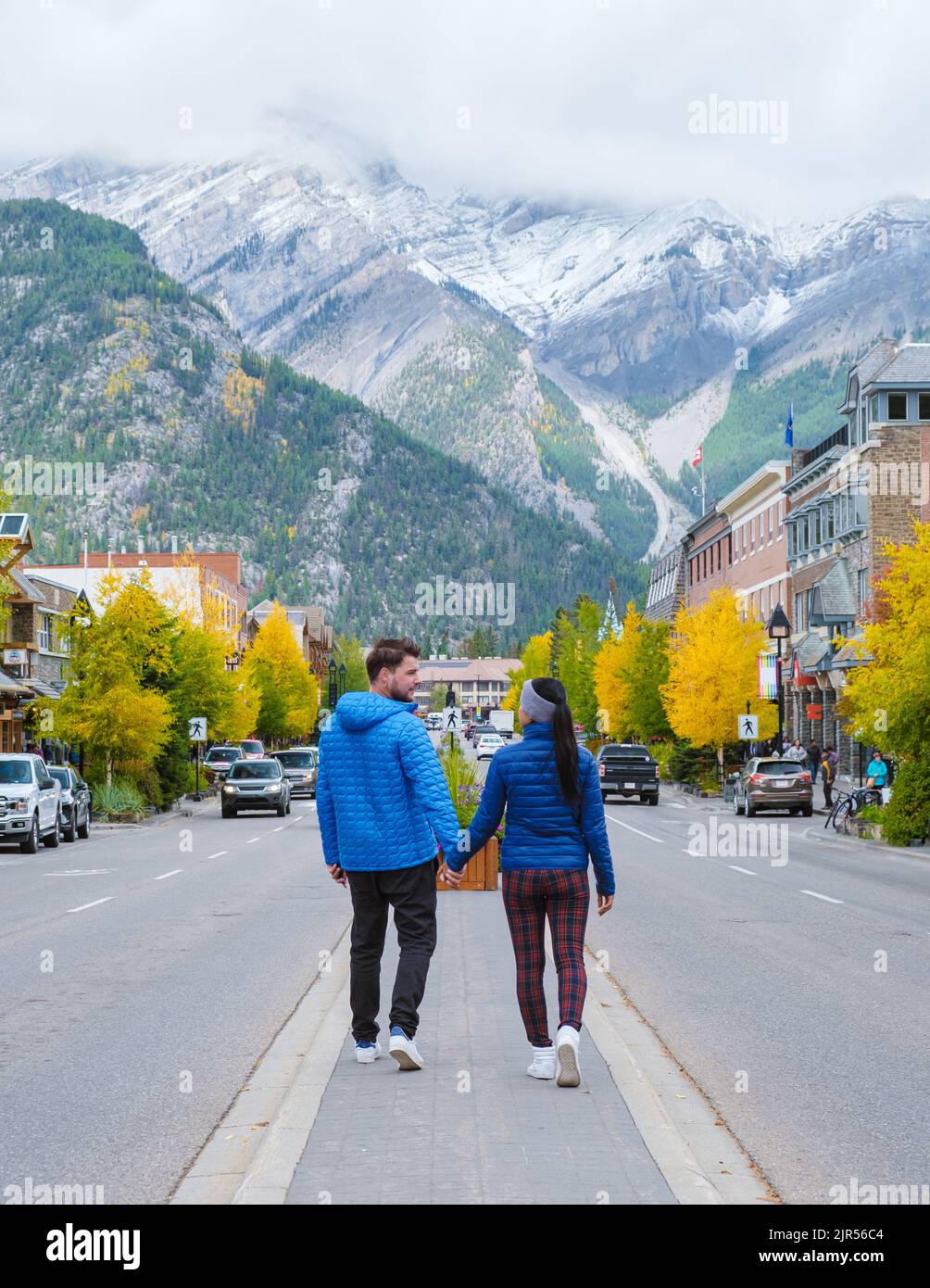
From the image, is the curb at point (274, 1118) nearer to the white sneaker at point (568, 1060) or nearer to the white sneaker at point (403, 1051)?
the white sneaker at point (403, 1051)

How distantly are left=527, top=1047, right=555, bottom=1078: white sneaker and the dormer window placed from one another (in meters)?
48.4

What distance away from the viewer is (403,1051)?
7.81m

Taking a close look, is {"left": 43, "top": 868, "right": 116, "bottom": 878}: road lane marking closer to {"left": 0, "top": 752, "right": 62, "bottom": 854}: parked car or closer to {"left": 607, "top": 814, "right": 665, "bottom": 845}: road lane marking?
{"left": 0, "top": 752, "right": 62, "bottom": 854}: parked car

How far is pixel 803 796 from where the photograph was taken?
41.4 metres

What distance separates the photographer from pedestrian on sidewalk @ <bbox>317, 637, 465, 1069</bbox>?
312 inches

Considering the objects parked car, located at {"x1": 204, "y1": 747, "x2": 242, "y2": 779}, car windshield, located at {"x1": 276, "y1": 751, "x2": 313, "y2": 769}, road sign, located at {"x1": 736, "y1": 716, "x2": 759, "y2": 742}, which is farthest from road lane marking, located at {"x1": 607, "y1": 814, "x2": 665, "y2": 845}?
parked car, located at {"x1": 204, "y1": 747, "x2": 242, "y2": 779}

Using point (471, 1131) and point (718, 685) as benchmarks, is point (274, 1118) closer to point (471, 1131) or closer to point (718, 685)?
point (471, 1131)

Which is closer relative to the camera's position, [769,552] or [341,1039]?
[341,1039]

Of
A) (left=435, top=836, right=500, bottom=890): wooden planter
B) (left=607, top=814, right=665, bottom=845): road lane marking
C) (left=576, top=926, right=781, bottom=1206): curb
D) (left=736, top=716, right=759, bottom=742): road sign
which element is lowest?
(left=607, top=814, right=665, bottom=845): road lane marking

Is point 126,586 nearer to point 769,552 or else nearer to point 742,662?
point 742,662

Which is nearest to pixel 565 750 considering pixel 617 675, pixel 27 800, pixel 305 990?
pixel 305 990

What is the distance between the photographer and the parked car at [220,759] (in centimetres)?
6009
